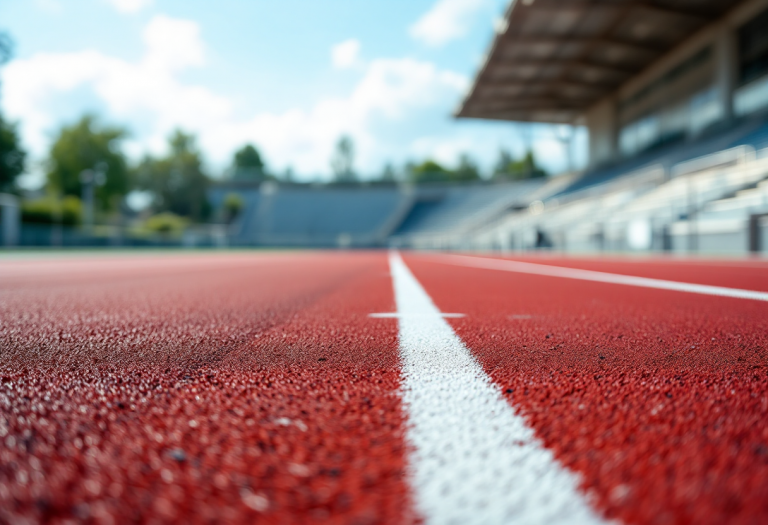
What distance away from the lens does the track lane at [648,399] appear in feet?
1.87

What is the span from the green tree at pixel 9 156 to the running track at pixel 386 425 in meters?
46.4

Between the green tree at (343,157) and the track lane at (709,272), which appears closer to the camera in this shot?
the track lane at (709,272)

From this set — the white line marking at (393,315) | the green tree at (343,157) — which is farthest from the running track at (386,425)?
the green tree at (343,157)

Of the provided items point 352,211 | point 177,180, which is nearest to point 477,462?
point 352,211

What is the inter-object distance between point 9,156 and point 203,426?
48.2m

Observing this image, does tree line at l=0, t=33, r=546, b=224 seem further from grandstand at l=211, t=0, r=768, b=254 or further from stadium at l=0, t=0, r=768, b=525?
stadium at l=0, t=0, r=768, b=525

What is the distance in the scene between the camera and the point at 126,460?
66 cm

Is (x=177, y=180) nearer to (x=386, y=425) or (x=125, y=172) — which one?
(x=125, y=172)

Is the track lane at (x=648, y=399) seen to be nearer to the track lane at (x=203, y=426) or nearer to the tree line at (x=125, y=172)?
the track lane at (x=203, y=426)

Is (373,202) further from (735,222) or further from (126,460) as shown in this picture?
(126,460)

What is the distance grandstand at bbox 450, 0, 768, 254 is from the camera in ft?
38.0

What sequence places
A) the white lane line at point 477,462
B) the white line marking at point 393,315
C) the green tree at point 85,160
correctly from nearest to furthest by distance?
the white lane line at point 477,462
the white line marking at point 393,315
the green tree at point 85,160

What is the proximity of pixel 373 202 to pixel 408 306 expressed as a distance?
Answer: 4291cm

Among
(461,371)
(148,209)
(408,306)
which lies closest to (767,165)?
(408,306)
